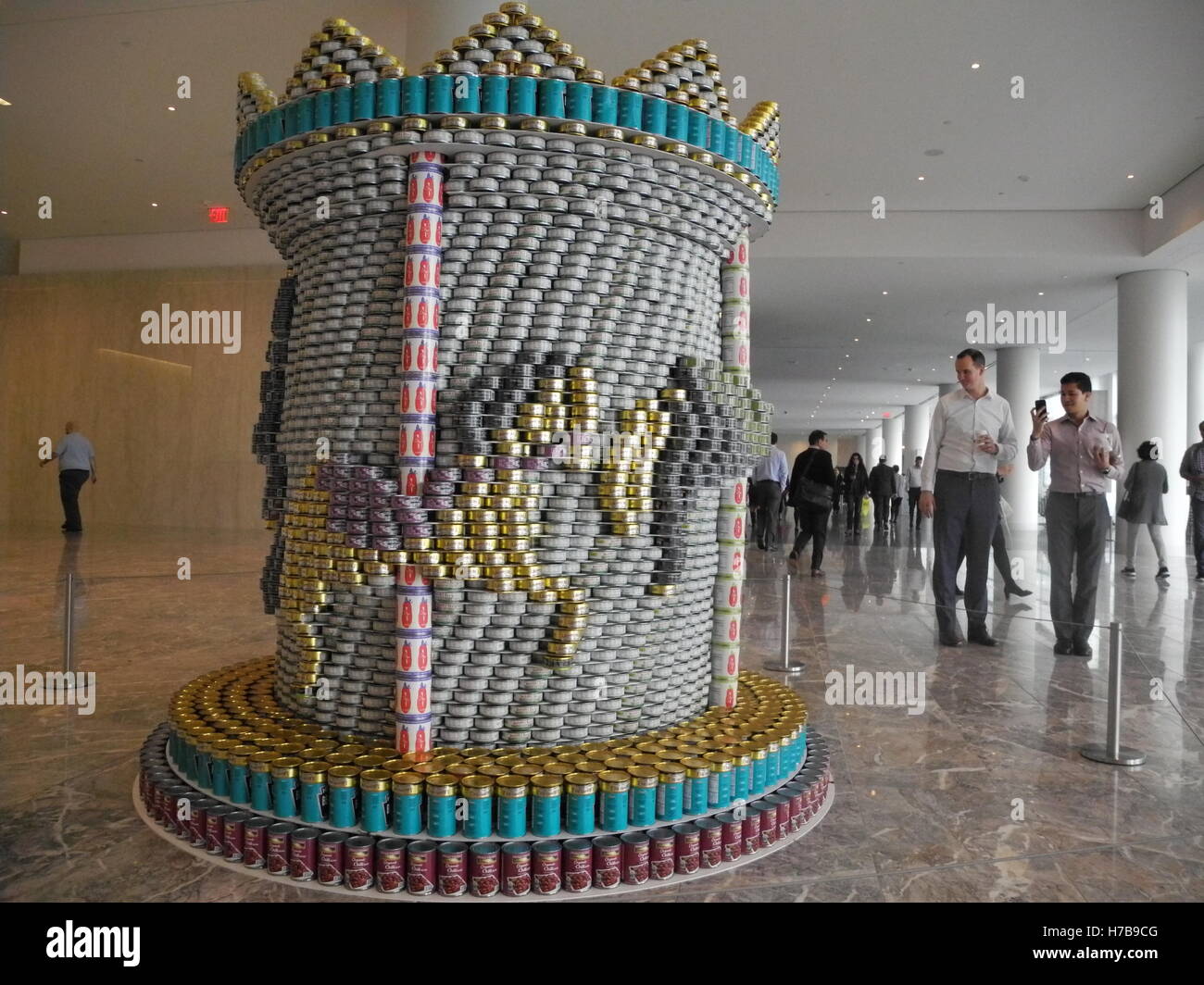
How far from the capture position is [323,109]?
2854mm

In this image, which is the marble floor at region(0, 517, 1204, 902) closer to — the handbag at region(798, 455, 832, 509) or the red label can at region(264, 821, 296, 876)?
the red label can at region(264, 821, 296, 876)

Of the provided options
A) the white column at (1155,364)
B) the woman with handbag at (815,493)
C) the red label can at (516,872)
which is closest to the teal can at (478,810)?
the red label can at (516,872)

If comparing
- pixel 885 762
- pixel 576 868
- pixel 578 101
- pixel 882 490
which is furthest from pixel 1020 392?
pixel 576 868

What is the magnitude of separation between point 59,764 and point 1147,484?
1237cm

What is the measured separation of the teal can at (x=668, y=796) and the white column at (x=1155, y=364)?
1426cm

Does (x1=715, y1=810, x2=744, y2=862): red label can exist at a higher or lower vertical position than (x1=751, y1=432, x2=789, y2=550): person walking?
lower

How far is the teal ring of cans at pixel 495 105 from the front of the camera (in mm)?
2740

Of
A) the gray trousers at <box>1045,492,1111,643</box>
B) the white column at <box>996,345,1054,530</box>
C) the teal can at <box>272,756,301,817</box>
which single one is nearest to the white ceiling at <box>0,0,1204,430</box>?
the white column at <box>996,345,1054,530</box>

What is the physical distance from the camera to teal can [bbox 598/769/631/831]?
2545 mm

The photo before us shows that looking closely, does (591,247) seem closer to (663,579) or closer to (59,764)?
(663,579)

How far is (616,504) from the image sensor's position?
2.92 meters

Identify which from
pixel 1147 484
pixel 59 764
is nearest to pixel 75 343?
pixel 59 764

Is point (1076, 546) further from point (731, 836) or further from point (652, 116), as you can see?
point (652, 116)

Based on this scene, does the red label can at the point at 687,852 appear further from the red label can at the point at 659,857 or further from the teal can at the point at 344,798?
the teal can at the point at 344,798
